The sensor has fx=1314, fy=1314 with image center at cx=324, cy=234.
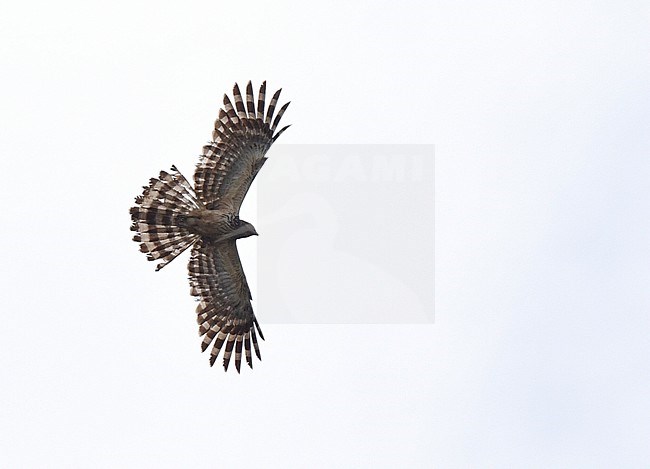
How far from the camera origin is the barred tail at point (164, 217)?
34031 millimetres

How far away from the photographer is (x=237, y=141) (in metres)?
34.1

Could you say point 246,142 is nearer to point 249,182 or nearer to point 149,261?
point 249,182

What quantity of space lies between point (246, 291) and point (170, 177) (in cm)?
404

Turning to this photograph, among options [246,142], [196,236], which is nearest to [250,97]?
[246,142]

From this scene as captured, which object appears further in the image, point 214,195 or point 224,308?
point 224,308

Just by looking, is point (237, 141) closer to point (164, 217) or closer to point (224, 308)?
point (164, 217)

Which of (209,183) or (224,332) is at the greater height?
(209,183)

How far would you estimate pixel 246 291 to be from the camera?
118 ft

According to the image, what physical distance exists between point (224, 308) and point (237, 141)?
4.81 m

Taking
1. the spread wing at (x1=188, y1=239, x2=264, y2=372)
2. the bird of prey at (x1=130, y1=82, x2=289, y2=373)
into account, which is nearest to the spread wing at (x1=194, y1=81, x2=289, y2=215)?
the bird of prey at (x1=130, y1=82, x2=289, y2=373)

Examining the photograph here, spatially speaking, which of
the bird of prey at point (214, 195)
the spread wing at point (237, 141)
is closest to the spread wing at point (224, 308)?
the bird of prey at point (214, 195)

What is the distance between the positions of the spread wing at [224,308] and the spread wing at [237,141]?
2.41 m

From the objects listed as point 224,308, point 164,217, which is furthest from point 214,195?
point 224,308

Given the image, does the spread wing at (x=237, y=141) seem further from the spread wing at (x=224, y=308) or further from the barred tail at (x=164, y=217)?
the spread wing at (x=224, y=308)
